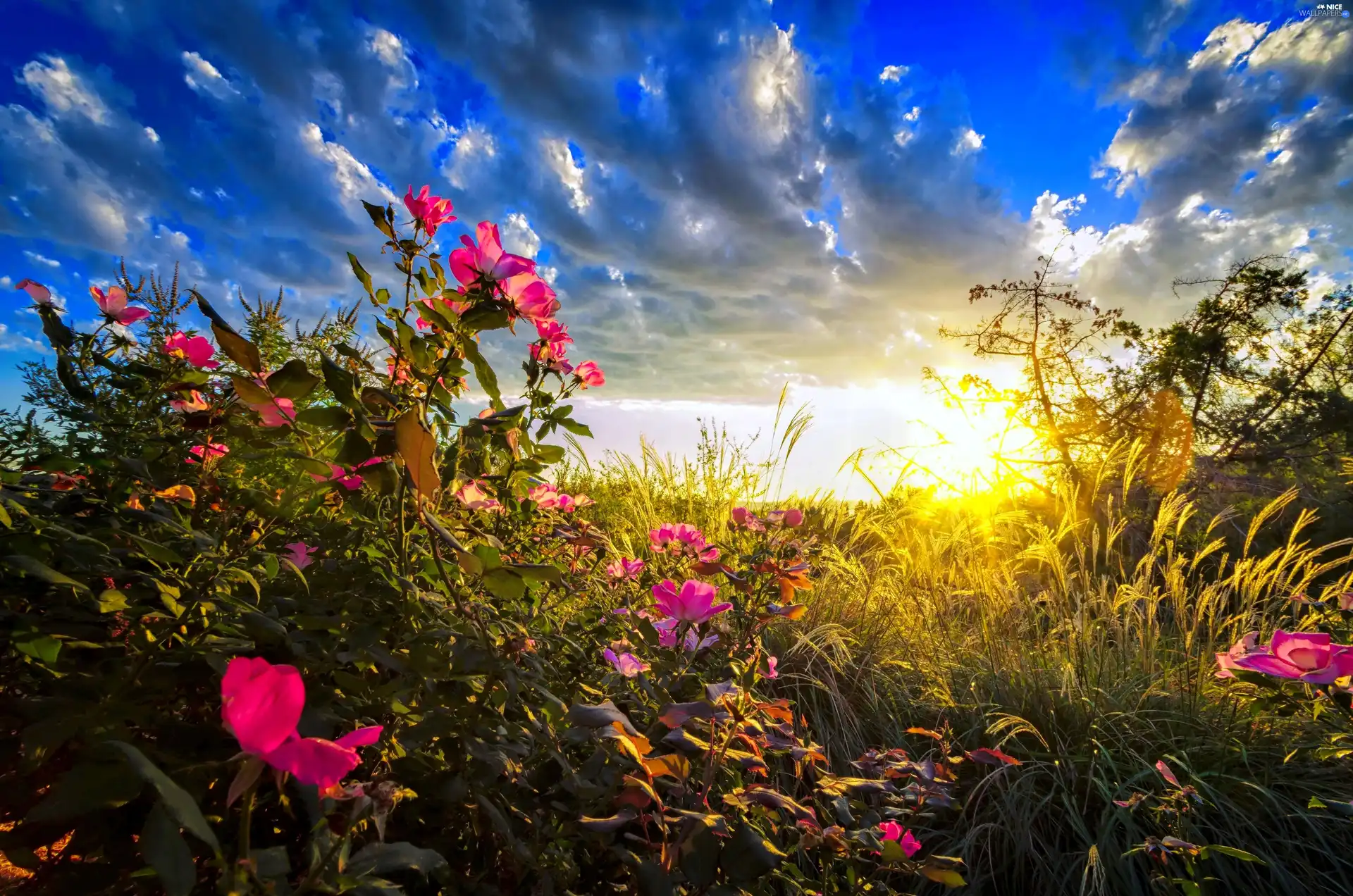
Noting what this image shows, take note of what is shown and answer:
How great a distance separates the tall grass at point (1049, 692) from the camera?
5.02 ft

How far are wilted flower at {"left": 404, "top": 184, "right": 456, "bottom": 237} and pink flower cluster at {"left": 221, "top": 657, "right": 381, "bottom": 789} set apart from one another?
677mm

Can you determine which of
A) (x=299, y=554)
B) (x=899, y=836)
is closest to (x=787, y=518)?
(x=899, y=836)

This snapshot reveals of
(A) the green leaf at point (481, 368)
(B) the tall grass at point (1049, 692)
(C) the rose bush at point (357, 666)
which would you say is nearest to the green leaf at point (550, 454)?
(C) the rose bush at point (357, 666)

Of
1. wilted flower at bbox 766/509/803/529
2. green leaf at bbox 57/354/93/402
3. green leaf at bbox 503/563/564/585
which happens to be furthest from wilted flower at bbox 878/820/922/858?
green leaf at bbox 57/354/93/402

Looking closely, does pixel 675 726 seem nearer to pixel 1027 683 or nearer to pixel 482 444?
pixel 482 444

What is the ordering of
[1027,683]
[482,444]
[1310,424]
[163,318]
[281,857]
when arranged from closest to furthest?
[281,857]
[482,444]
[163,318]
[1027,683]
[1310,424]

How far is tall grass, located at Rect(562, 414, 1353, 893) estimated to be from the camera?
153 cm

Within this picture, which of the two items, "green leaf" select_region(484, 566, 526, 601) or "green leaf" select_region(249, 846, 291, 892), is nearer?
"green leaf" select_region(249, 846, 291, 892)

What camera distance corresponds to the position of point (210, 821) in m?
0.64

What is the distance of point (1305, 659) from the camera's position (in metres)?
0.88

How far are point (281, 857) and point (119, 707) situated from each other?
30 cm

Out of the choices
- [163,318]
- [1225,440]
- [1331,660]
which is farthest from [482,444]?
[1225,440]

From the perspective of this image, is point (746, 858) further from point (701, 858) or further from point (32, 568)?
point (32, 568)

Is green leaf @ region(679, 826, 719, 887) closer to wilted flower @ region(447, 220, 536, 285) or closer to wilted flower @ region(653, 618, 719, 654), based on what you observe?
wilted flower @ region(653, 618, 719, 654)
